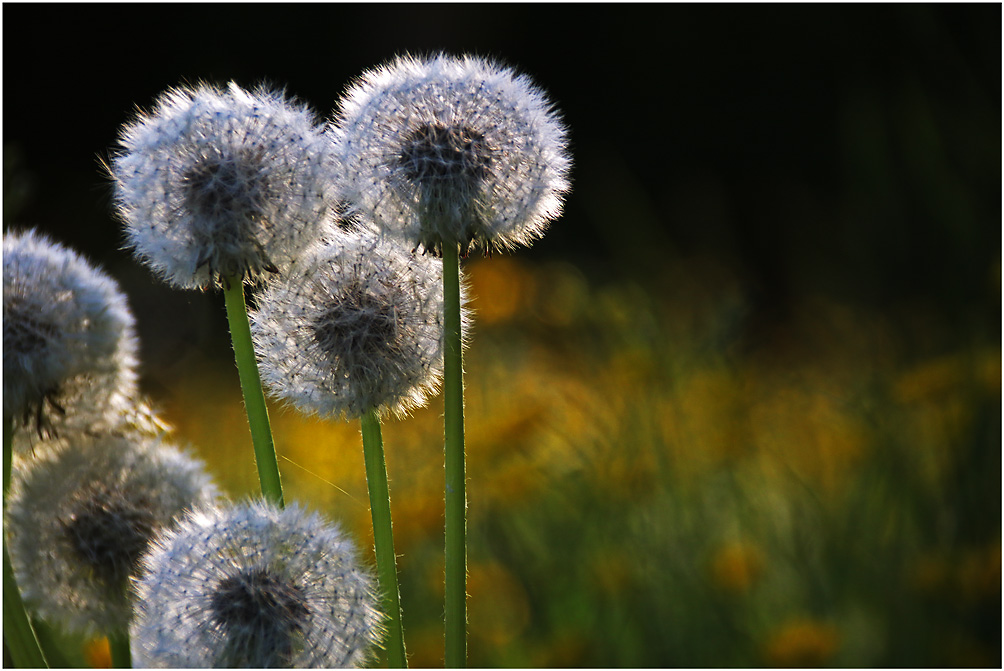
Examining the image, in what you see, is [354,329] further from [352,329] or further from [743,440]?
[743,440]

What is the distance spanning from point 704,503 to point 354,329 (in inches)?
40.8

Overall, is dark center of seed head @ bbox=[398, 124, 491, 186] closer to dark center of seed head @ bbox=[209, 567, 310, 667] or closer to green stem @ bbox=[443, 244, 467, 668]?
green stem @ bbox=[443, 244, 467, 668]

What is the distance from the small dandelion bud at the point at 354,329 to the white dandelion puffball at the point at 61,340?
8 cm

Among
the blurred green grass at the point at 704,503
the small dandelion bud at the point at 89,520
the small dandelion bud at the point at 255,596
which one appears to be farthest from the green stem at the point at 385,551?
the blurred green grass at the point at 704,503

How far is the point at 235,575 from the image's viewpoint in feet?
1.34

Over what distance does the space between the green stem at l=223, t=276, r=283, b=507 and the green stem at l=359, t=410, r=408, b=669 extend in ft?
0.17

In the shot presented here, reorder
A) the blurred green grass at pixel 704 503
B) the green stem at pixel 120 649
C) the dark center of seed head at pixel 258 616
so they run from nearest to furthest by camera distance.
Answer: the dark center of seed head at pixel 258 616
the green stem at pixel 120 649
the blurred green grass at pixel 704 503

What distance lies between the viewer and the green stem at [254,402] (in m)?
0.42

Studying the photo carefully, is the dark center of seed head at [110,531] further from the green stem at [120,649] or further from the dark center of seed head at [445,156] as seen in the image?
the dark center of seed head at [445,156]

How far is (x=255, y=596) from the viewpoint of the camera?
1.32ft

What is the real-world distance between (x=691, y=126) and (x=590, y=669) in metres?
2.64

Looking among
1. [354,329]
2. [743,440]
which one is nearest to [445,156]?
[354,329]

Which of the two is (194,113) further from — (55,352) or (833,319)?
(833,319)

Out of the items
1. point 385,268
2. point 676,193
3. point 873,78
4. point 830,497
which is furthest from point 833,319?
point 676,193
